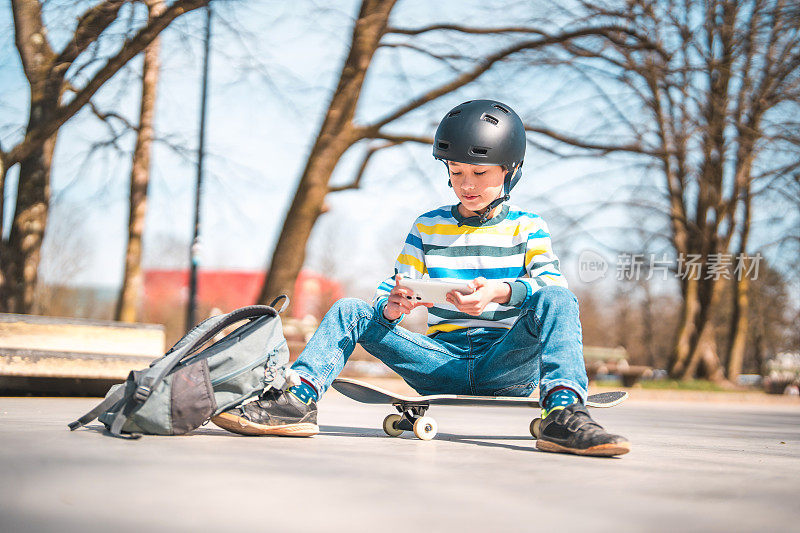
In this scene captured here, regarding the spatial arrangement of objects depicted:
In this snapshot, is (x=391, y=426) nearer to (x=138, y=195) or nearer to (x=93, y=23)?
(x=93, y=23)

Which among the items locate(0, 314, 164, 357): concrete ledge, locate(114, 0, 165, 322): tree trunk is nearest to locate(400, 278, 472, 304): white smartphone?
locate(0, 314, 164, 357): concrete ledge

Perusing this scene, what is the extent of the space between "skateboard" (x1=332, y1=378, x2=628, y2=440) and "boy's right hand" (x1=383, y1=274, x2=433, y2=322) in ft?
1.02

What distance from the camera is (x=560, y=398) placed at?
306 cm

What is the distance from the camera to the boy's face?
357cm

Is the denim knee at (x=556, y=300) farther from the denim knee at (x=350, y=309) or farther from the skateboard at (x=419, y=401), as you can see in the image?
the denim knee at (x=350, y=309)

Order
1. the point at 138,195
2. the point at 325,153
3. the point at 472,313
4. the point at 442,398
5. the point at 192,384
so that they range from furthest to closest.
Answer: the point at 138,195
the point at 325,153
the point at 442,398
the point at 472,313
the point at 192,384

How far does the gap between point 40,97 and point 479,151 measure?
23.6 feet

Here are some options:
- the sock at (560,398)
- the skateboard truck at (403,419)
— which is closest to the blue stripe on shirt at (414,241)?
the skateboard truck at (403,419)

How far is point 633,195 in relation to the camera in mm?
17688

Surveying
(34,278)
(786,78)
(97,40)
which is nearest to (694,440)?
(97,40)

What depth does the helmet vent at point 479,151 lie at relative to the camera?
3.51 metres

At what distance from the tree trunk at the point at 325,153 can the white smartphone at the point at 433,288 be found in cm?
764

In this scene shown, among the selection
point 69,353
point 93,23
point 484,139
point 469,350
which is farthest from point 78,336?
point 484,139

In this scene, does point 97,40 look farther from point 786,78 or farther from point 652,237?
point 652,237
